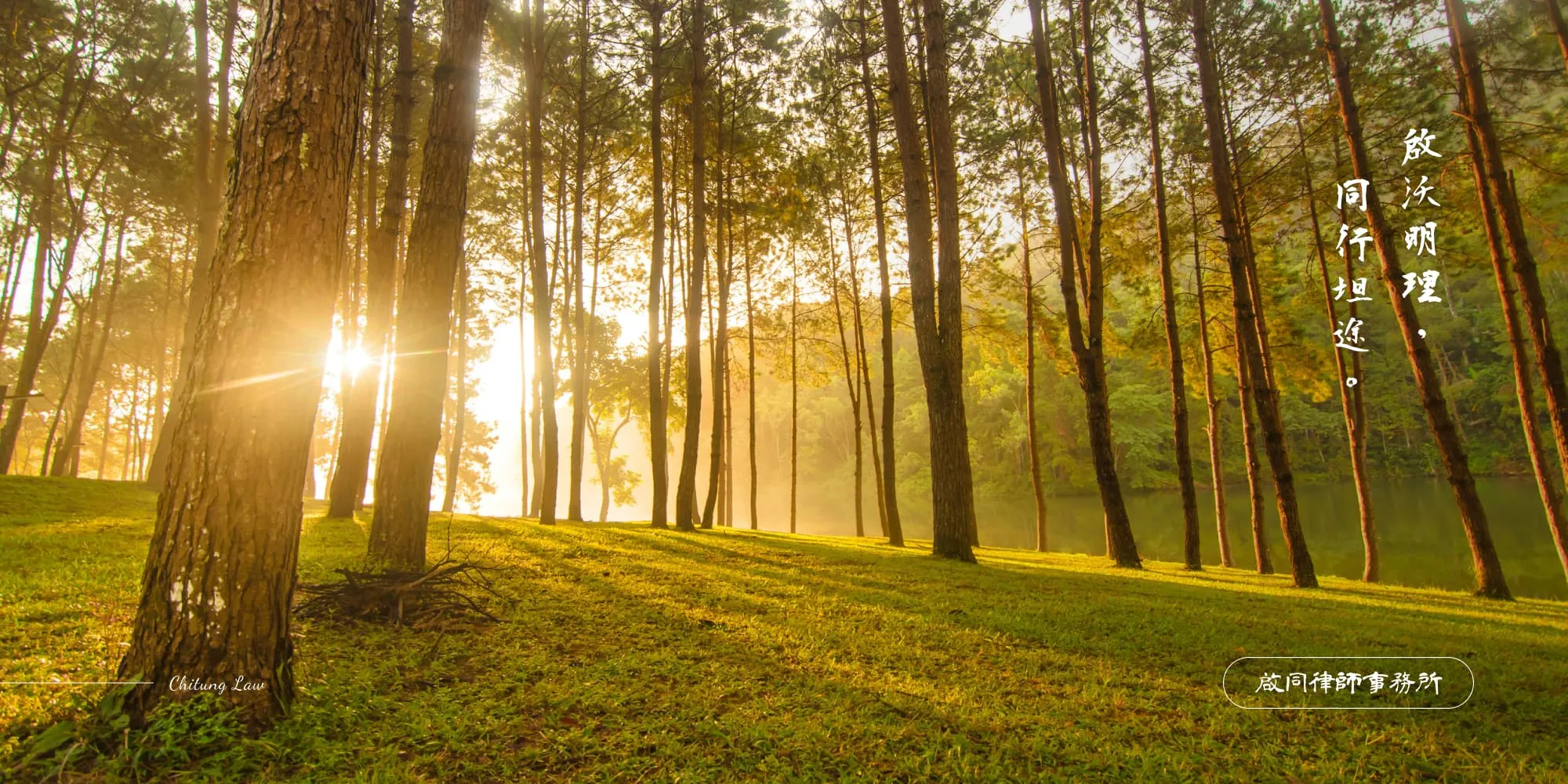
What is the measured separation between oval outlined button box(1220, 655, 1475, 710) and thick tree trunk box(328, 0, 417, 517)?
10676 mm

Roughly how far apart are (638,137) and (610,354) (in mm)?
12534

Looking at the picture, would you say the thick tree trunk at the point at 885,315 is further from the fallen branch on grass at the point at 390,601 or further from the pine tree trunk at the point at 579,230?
the fallen branch on grass at the point at 390,601

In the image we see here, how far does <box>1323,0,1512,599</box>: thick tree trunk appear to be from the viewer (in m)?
8.30

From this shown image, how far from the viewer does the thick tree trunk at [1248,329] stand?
8.50 meters

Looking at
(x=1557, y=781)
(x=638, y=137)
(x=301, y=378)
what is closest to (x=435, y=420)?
(x=301, y=378)

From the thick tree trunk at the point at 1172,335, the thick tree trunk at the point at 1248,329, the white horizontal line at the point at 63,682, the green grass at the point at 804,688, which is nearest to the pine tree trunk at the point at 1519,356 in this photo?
the thick tree trunk at the point at 1248,329

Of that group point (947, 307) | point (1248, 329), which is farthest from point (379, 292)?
point (1248, 329)

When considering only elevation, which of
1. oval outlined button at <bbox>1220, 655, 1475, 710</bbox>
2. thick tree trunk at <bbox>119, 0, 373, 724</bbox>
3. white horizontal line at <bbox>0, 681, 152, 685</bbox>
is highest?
thick tree trunk at <bbox>119, 0, 373, 724</bbox>

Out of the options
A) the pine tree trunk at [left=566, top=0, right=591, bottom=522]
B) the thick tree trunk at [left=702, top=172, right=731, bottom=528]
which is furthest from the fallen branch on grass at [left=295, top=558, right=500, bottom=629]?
the thick tree trunk at [left=702, top=172, right=731, bottom=528]

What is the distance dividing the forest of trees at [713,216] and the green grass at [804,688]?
0.66m

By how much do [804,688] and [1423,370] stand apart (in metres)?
10.7

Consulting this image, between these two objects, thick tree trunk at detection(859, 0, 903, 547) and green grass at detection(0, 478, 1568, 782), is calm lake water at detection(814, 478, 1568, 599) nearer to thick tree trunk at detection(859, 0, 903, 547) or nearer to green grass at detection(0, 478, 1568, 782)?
thick tree trunk at detection(859, 0, 903, 547)

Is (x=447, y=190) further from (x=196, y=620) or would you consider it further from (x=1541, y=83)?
(x=1541, y=83)

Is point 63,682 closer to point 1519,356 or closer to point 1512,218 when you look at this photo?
point 1512,218
